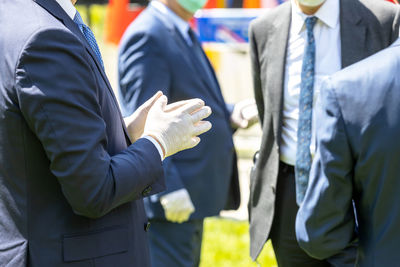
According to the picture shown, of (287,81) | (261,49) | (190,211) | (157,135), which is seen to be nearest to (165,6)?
(261,49)

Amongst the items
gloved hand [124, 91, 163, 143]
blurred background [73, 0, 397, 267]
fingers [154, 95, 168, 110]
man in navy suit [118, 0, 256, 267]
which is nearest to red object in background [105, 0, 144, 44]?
blurred background [73, 0, 397, 267]

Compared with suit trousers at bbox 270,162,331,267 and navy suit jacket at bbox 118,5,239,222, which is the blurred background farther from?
suit trousers at bbox 270,162,331,267

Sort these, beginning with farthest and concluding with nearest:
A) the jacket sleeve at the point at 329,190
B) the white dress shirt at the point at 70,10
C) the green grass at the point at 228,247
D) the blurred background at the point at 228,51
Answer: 1. the blurred background at the point at 228,51
2. the green grass at the point at 228,247
3. the white dress shirt at the point at 70,10
4. the jacket sleeve at the point at 329,190

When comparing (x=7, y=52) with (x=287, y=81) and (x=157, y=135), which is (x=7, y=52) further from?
(x=287, y=81)

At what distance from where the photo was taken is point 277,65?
7.97 ft

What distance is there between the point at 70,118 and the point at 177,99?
1465mm

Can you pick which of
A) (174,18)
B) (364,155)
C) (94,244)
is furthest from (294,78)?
(94,244)

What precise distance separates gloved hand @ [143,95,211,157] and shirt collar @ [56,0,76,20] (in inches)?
14.6

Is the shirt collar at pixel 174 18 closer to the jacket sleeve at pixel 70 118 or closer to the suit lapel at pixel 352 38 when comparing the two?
the suit lapel at pixel 352 38

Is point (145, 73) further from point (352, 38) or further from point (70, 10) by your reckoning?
point (70, 10)

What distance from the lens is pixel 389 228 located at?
1.47m

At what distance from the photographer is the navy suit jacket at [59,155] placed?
136 cm

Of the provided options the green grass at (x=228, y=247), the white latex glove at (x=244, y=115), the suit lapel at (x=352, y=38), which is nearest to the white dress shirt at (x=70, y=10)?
the suit lapel at (x=352, y=38)

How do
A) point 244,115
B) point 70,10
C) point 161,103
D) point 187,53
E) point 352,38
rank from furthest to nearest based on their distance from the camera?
point 244,115, point 187,53, point 352,38, point 161,103, point 70,10
